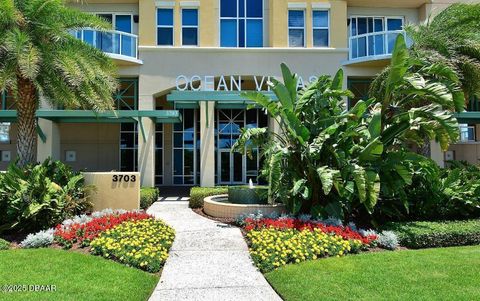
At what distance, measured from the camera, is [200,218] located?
12.1 m

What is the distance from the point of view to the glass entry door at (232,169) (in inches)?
926

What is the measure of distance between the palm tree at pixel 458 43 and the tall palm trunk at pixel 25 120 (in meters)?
13.8

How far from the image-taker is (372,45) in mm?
20062

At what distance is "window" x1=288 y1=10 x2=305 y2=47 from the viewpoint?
20.6 meters

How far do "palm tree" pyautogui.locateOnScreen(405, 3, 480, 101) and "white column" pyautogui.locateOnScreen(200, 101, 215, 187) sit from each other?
9449mm

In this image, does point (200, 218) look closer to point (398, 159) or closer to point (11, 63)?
point (398, 159)

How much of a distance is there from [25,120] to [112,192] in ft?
11.6

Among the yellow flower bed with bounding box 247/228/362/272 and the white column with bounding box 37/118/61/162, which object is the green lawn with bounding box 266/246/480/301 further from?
the white column with bounding box 37/118/61/162

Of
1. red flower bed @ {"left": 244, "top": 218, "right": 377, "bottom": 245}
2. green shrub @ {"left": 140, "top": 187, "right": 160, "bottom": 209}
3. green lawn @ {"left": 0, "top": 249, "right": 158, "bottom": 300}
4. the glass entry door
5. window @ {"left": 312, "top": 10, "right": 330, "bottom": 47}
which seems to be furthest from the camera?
the glass entry door

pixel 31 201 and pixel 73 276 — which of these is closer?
pixel 73 276

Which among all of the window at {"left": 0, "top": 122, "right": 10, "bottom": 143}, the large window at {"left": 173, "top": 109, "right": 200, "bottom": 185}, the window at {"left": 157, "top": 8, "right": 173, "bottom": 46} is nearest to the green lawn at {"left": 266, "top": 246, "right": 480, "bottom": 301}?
the window at {"left": 157, "top": 8, "right": 173, "bottom": 46}

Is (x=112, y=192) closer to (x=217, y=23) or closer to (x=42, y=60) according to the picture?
(x=42, y=60)

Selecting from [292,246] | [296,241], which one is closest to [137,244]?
[292,246]

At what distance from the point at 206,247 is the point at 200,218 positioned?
3.50 m
